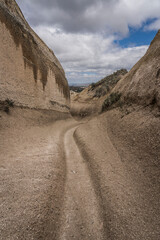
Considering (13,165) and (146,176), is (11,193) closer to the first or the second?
(13,165)

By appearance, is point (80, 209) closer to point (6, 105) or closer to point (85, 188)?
point (85, 188)

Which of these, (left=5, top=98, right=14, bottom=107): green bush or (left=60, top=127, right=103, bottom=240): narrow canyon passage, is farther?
(left=5, top=98, right=14, bottom=107): green bush

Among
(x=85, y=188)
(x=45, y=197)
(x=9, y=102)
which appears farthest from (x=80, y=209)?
(x=9, y=102)

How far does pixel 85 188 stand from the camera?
4.06 m

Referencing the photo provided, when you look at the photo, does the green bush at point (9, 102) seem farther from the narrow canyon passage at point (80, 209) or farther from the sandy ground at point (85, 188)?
the narrow canyon passage at point (80, 209)

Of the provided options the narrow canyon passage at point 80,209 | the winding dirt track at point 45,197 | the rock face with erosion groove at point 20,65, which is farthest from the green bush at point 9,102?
the narrow canyon passage at point 80,209

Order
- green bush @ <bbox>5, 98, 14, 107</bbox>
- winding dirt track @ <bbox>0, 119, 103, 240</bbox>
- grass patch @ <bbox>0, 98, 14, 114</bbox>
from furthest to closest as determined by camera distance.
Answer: green bush @ <bbox>5, 98, 14, 107</bbox>
grass patch @ <bbox>0, 98, 14, 114</bbox>
winding dirt track @ <bbox>0, 119, 103, 240</bbox>

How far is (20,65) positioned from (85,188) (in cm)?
941

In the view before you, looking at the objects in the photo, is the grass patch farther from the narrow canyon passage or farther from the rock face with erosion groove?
the narrow canyon passage

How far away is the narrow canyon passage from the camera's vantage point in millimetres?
2779

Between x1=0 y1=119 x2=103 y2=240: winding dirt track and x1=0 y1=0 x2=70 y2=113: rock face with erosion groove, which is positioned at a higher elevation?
x1=0 y1=0 x2=70 y2=113: rock face with erosion groove

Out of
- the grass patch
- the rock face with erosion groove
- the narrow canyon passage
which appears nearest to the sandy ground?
the narrow canyon passage

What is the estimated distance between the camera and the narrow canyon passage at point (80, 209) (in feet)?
9.12

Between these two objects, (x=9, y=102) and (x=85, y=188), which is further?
(x=9, y=102)
